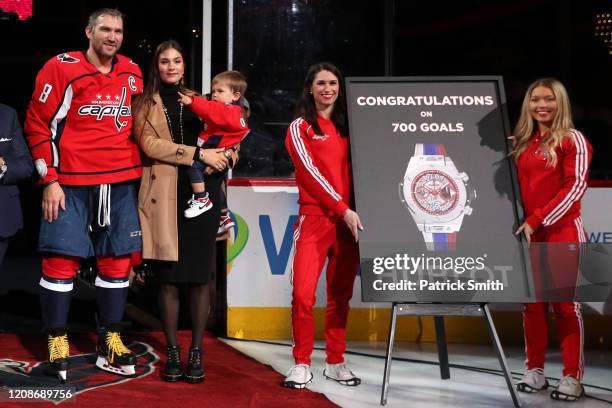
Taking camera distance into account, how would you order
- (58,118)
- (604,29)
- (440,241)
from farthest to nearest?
(604,29) → (58,118) → (440,241)

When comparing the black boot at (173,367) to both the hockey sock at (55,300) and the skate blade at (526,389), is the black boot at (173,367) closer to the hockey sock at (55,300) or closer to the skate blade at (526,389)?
the hockey sock at (55,300)

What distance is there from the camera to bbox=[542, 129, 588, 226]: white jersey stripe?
439 centimetres

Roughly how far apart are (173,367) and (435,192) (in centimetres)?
152

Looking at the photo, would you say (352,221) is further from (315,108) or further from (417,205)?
(315,108)

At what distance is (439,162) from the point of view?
4.23 meters

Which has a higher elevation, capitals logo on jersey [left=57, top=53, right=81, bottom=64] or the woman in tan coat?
capitals logo on jersey [left=57, top=53, right=81, bottom=64]

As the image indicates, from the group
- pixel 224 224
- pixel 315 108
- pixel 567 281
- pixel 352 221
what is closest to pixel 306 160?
pixel 315 108

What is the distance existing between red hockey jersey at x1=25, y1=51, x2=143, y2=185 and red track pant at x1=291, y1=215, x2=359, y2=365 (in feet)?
2.98

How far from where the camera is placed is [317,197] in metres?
4.48

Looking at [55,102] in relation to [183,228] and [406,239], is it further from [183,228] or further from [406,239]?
[406,239]

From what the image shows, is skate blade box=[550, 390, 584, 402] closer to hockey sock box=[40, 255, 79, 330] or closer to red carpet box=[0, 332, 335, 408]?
red carpet box=[0, 332, 335, 408]

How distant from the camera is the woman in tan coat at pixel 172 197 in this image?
4434 millimetres

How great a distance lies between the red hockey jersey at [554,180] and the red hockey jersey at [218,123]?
140cm

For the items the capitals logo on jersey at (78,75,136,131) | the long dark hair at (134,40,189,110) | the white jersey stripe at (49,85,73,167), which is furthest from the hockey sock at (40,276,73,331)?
the long dark hair at (134,40,189,110)
